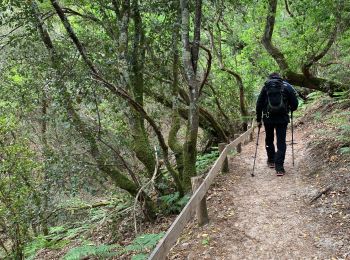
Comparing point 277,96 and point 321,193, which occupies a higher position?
point 277,96

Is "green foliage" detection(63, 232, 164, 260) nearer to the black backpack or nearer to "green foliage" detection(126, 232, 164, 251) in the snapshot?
"green foliage" detection(126, 232, 164, 251)

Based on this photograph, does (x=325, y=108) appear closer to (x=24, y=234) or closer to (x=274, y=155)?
(x=274, y=155)

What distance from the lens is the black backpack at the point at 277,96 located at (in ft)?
27.1

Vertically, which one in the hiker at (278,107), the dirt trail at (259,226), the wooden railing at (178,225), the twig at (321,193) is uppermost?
the hiker at (278,107)

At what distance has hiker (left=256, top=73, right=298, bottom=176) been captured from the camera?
827 cm

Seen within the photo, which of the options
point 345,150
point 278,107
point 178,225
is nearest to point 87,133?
point 178,225

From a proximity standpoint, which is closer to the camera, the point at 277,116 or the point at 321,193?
the point at 321,193

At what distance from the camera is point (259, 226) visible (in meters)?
5.85

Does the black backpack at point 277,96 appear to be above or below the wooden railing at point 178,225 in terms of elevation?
above

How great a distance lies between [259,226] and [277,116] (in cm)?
340

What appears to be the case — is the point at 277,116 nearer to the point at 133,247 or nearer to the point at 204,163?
the point at 204,163

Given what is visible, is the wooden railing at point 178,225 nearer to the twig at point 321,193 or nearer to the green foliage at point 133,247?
the green foliage at point 133,247

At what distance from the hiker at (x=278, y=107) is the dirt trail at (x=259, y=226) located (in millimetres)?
601

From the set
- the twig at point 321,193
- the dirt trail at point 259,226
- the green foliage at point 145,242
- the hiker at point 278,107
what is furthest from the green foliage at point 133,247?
the hiker at point 278,107
